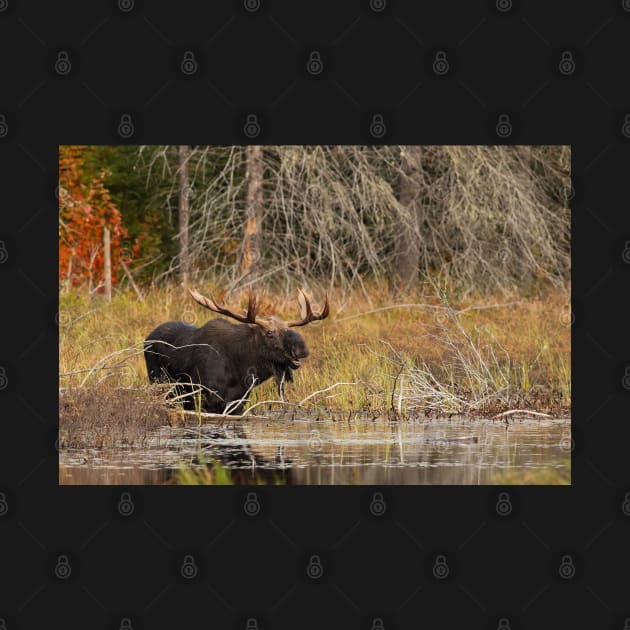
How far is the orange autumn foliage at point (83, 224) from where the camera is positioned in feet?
80.7

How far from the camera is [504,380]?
47.1 ft

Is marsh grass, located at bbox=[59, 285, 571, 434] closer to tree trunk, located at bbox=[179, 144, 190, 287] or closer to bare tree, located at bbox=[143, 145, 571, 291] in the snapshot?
tree trunk, located at bbox=[179, 144, 190, 287]

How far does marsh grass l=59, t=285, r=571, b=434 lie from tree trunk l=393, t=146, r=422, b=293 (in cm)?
123

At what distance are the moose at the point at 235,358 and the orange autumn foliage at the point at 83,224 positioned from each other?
10.6 m

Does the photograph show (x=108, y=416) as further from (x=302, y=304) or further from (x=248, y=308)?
(x=302, y=304)

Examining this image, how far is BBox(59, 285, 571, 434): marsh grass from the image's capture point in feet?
43.0

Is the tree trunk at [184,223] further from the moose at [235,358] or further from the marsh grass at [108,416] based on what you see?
the marsh grass at [108,416]

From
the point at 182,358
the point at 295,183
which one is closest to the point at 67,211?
the point at 295,183

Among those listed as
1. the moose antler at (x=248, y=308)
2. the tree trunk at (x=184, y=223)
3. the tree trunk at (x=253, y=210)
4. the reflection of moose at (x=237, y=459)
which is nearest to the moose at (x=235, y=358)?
the moose antler at (x=248, y=308)

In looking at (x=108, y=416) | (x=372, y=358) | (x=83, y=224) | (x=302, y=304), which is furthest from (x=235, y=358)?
(x=83, y=224)

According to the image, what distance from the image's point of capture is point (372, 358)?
15656 millimetres

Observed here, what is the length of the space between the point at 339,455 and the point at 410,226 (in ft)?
35.7

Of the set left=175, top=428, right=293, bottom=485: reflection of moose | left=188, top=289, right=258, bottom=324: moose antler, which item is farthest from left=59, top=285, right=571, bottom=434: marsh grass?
left=188, top=289, right=258, bottom=324: moose antler

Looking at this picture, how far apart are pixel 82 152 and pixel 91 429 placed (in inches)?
615
